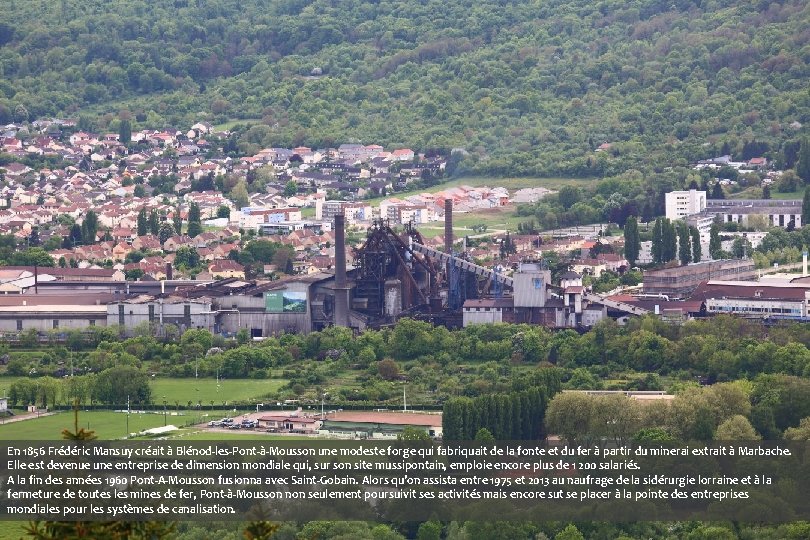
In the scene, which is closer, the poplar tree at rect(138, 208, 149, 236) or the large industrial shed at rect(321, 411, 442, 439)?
the large industrial shed at rect(321, 411, 442, 439)

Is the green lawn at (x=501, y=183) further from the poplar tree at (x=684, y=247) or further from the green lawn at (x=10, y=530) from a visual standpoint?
the green lawn at (x=10, y=530)

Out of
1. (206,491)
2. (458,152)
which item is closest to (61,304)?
(206,491)

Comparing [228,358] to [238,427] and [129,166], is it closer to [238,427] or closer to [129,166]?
[238,427]

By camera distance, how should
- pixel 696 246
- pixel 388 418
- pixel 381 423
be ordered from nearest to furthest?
pixel 381 423, pixel 388 418, pixel 696 246

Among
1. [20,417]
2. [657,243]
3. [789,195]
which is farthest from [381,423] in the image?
[789,195]

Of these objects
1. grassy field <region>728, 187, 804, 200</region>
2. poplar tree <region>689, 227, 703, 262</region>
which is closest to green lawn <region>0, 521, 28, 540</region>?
poplar tree <region>689, 227, 703, 262</region>

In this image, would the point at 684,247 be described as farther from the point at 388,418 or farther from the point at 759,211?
the point at 388,418

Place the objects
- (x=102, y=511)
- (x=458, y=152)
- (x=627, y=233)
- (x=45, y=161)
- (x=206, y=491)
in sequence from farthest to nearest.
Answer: (x=45, y=161) → (x=458, y=152) → (x=627, y=233) → (x=206, y=491) → (x=102, y=511)

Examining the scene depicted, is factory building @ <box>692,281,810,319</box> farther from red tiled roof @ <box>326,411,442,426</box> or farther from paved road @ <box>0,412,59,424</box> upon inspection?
paved road @ <box>0,412,59,424</box>
